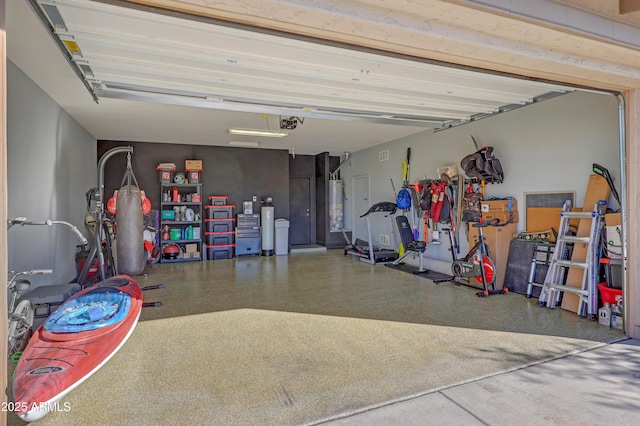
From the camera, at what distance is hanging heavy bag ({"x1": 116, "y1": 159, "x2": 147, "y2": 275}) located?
530 centimetres

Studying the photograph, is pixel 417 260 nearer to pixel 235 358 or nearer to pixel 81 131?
pixel 235 358

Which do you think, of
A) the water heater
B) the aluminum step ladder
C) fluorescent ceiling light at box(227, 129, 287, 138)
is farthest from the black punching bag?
the aluminum step ladder

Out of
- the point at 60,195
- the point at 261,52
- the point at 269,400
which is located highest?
the point at 261,52

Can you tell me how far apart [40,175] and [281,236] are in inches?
211

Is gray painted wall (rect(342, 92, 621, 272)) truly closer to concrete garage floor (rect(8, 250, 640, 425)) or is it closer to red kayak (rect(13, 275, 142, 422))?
concrete garage floor (rect(8, 250, 640, 425))

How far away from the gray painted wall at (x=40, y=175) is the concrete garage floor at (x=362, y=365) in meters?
1.48

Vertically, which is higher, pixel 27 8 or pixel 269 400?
pixel 27 8

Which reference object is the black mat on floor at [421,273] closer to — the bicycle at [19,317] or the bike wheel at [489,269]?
the bike wheel at [489,269]

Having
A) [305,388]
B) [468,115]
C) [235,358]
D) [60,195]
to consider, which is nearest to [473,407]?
[305,388]

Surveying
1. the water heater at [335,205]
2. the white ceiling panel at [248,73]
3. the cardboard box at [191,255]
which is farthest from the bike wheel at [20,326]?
the water heater at [335,205]

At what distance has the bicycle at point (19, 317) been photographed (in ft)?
8.75

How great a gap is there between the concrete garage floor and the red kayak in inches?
8.8

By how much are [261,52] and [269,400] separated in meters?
2.76

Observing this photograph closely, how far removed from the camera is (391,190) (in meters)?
8.09
